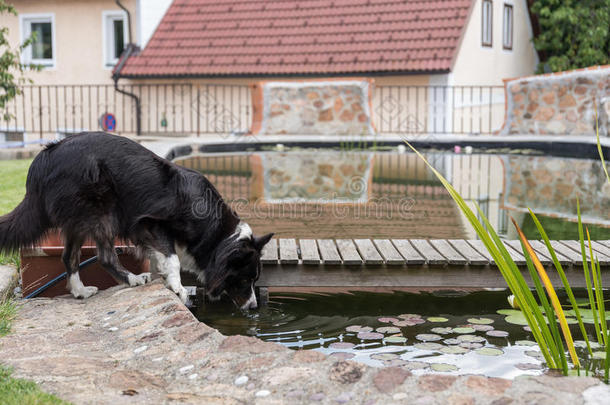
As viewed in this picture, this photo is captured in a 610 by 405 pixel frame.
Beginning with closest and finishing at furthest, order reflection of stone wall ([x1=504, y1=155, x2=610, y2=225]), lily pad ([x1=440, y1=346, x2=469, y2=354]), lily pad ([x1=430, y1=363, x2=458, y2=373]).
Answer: lily pad ([x1=430, y1=363, x2=458, y2=373]) < lily pad ([x1=440, y1=346, x2=469, y2=354]) < reflection of stone wall ([x1=504, y1=155, x2=610, y2=225])

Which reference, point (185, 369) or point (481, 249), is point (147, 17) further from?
point (185, 369)

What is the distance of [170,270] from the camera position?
4.14 metres

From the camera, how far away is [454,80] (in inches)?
730

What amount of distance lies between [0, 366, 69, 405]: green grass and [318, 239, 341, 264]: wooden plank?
2175mm

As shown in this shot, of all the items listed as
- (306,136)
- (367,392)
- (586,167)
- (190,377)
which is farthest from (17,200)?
(306,136)

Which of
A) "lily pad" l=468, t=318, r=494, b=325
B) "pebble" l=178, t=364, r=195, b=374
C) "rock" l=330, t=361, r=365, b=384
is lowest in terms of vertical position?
"lily pad" l=468, t=318, r=494, b=325

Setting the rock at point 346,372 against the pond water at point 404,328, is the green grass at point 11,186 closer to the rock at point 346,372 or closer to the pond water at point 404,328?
the pond water at point 404,328

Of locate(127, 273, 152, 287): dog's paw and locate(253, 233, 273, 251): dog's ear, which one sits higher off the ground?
locate(253, 233, 273, 251): dog's ear

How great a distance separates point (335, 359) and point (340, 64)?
15.9 meters

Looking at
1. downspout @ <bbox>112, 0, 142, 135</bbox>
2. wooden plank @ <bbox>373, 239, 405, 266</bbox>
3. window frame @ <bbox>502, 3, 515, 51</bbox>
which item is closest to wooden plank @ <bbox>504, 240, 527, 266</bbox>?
wooden plank @ <bbox>373, 239, 405, 266</bbox>

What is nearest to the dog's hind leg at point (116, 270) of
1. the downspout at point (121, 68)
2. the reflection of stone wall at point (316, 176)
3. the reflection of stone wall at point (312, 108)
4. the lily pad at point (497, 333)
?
the lily pad at point (497, 333)

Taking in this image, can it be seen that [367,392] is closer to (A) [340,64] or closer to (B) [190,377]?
(B) [190,377]

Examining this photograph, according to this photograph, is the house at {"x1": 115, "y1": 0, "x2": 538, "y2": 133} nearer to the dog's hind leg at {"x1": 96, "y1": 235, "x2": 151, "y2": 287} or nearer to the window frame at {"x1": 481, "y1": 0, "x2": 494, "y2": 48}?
the window frame at {"x1": 481, "y1": 0, "x2": 494, "y2": 48}

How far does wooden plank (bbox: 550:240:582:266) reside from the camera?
15.0 ft
